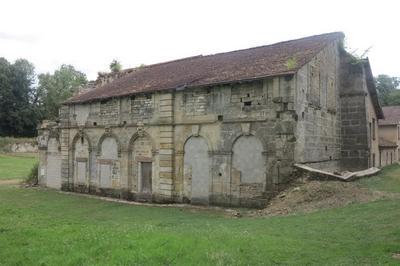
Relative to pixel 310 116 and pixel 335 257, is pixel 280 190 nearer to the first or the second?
pixel 310 116

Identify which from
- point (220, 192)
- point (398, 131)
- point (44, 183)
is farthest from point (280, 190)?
point (398, 131)

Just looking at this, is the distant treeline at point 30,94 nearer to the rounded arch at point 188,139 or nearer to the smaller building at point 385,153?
the smaller building at point 385,153

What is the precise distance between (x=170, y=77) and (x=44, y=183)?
577 inches

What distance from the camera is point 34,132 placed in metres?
75.2

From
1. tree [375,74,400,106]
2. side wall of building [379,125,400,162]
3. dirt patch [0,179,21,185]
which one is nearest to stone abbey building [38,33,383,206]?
dirt patch [0,179,21,185]

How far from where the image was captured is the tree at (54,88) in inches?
3012

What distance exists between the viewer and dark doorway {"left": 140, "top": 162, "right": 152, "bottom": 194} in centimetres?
2394

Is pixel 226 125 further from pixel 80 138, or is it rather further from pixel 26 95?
pixel 26 95

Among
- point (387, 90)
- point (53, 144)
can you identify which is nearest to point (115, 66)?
point (53, 144)

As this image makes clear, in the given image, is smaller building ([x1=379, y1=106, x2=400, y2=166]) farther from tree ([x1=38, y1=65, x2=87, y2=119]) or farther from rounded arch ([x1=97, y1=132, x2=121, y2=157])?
tree ([x1=38, y1=65, x2=87, y2=119])

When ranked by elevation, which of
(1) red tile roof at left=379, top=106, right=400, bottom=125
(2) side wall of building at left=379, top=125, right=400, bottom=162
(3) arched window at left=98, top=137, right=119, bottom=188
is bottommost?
(3) arched window at left=98, top=137, right=119, bottom=188

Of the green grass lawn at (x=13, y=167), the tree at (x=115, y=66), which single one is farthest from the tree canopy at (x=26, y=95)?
the tree at (x=115, y=66)

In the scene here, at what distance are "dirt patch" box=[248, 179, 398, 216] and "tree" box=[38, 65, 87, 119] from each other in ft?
209

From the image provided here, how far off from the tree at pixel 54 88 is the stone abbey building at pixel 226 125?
49.8 meters
